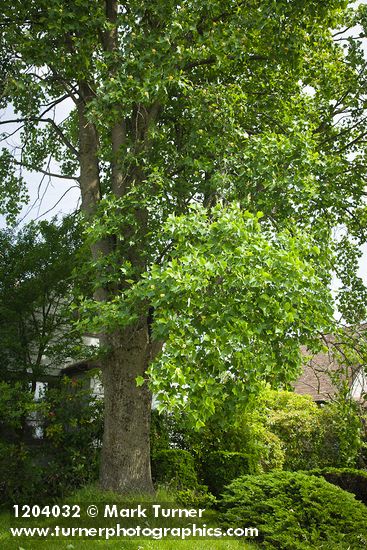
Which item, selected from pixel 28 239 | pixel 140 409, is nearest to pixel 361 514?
pixel 140 409

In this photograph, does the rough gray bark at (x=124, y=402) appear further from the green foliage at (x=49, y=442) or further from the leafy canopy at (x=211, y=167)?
the green foliage at (x=49, y=442)

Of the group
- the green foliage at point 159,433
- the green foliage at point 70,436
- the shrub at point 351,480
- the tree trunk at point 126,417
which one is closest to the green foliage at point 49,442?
the green foliage at point 70,436

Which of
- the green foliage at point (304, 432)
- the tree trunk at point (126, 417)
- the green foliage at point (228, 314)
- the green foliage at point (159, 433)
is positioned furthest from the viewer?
the green foliage at point (304, 432)

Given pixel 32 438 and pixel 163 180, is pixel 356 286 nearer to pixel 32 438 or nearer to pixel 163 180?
pixel 163 180

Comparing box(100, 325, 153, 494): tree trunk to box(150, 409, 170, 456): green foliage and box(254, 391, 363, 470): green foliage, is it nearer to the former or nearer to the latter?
box(150, 409, 170, 456): green foliage

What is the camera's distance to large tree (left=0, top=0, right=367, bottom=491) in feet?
20.1

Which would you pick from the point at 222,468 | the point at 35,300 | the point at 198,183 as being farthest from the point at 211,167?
the point at 222,468

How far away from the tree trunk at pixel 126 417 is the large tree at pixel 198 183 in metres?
0.02

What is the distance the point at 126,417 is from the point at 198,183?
4172mm

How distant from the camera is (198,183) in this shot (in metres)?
9.75

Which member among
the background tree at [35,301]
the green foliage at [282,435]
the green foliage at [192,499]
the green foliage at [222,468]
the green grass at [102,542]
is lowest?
the green grass at [102,542]

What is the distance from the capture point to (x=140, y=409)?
9.50m

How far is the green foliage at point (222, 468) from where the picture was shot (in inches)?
477

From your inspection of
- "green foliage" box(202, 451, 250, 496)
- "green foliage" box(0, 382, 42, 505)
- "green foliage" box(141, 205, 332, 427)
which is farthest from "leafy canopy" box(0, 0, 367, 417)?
"green foliage" box(202, 451, 250, 496)
